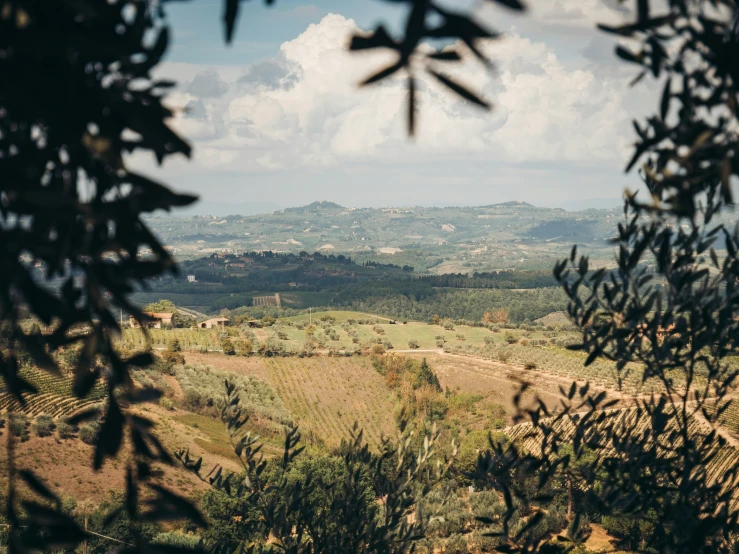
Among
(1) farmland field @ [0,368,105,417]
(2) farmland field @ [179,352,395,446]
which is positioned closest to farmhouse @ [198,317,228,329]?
(2) farmland field @ [179,352,395,446]

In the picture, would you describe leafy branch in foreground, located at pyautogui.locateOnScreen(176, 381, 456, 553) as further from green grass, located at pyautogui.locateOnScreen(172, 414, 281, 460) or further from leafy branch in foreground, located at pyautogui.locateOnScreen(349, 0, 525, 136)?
green grass, located at pyautogui.locateOnScreen(172, 414, 281, 460)

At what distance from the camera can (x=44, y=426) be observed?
39312 mm

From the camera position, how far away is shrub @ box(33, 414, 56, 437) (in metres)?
39.2

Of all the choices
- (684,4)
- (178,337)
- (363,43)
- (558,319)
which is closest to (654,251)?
(684,4)

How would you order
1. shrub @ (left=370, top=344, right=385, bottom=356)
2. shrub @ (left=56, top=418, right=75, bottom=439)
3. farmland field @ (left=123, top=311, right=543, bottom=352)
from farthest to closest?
shrub @ (left=370, top=344, right=385, bottom=356) < farmland field @ (left=123, top=311, right=543, bottom=352) < shrub @ (left=56, top=418, right=75, bottom=439)

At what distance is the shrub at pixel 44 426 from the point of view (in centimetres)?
3922

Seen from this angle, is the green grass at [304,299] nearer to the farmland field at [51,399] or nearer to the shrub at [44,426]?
the farmland field at [51,399]

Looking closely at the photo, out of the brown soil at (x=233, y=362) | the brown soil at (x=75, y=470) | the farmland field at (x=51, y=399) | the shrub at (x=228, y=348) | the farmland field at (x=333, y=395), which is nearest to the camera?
the brown soil at (x=75, y=470)

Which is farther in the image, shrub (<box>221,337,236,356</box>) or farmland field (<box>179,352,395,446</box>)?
shrub (<box>221,337,236,356</box>)

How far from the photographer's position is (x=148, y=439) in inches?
85.6

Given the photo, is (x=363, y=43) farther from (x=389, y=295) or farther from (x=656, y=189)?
(x=389, y=295)

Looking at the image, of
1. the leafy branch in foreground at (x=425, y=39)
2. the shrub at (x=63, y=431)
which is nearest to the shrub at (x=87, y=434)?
the shrub at (x=63, y=431)

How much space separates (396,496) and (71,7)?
6.09 metres

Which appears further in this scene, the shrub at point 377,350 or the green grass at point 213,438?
the shrub at point 377,350
